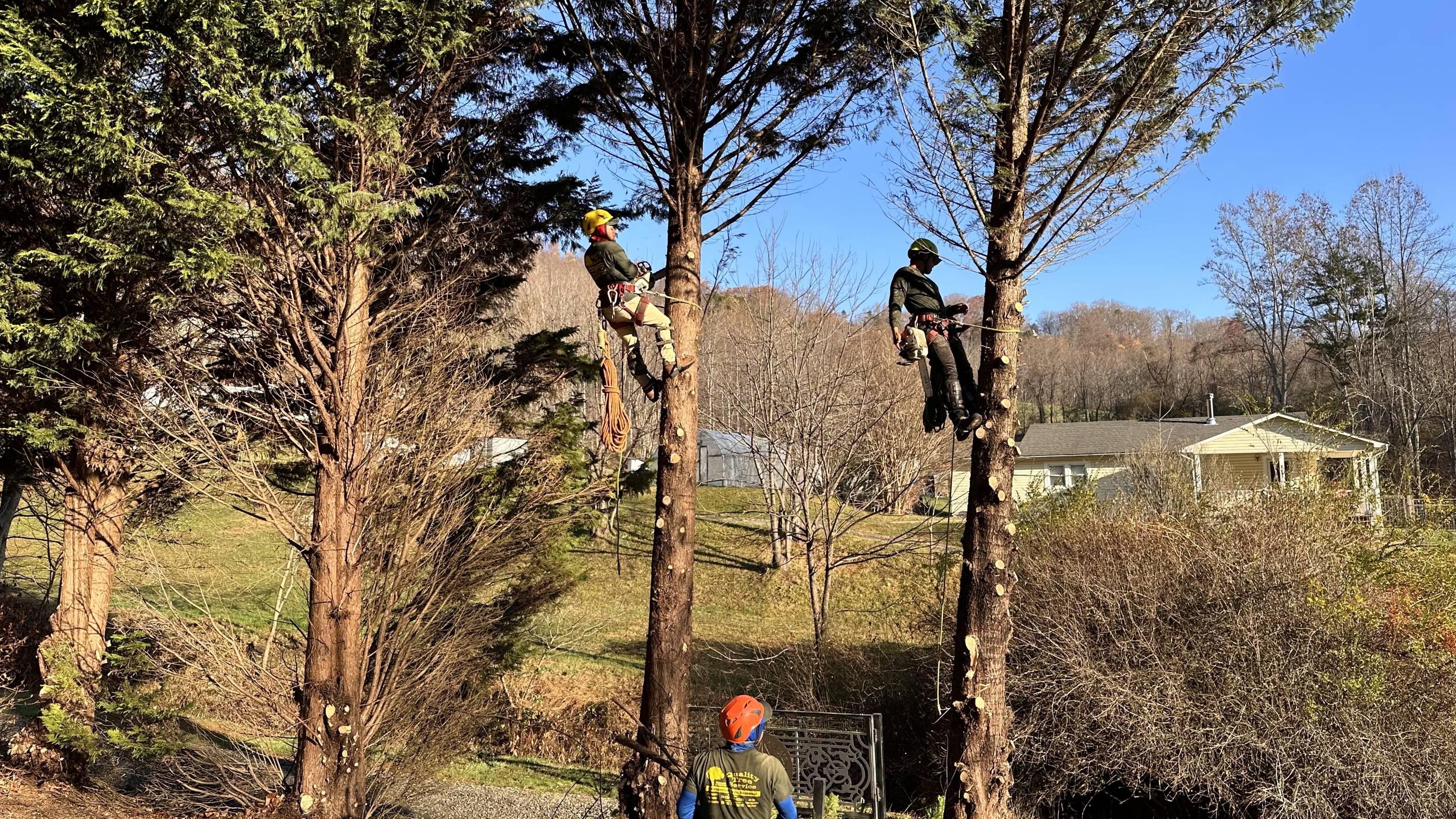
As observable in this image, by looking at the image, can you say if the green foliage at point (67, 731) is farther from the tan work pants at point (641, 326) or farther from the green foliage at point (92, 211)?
the tan work pants at point (641, 326)

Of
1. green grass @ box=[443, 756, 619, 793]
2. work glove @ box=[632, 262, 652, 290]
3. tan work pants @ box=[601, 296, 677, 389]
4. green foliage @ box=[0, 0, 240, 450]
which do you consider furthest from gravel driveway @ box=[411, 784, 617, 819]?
work glove @ box=[632, 262, 652, 290]

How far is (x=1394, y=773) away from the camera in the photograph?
8.47 m

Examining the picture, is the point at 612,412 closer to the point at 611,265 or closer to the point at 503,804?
the point at 611,265

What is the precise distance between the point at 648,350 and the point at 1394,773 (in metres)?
20.6

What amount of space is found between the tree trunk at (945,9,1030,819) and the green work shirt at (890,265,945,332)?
0.46m

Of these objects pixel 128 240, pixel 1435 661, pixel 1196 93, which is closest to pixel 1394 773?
pixel 1435 661

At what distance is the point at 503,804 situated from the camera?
11492 mm

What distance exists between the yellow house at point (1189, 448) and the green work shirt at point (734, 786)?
10150mm

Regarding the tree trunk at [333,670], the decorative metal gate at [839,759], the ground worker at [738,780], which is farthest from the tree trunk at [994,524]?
the tree trunk at [333,670]

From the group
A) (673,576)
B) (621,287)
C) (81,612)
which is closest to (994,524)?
(673,576)

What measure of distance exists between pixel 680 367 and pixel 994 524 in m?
2.81

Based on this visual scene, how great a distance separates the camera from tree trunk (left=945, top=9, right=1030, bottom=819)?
5555mm

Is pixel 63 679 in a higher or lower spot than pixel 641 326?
lower

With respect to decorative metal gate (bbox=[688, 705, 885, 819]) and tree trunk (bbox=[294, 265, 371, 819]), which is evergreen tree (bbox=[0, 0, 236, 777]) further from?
decorative metal gate (bbox=[688, 705, 885, 819])
